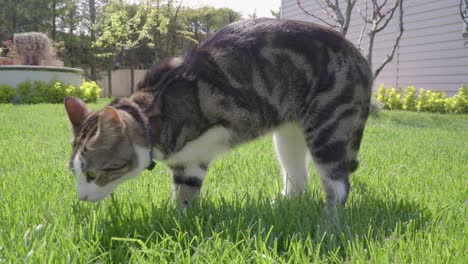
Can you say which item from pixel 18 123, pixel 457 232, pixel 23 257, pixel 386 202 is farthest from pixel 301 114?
pixel 18 123

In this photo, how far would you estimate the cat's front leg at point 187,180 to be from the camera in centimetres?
249

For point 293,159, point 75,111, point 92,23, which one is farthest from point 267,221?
point 92,23

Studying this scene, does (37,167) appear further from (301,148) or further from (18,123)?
(18,123)

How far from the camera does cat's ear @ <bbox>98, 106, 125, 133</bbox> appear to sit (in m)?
1.88

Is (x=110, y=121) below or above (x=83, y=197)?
above

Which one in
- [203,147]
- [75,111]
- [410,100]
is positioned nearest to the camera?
[75,111]

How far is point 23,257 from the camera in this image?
1382mm

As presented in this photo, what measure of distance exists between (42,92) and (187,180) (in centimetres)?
1102

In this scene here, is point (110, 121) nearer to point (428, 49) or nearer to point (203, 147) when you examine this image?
point (203, 147)

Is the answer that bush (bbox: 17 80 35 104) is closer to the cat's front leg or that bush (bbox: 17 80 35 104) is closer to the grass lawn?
the grass lawn

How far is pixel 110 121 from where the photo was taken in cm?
193

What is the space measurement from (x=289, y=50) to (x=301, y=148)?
76 cm

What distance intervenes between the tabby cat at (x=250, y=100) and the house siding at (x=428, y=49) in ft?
29.0

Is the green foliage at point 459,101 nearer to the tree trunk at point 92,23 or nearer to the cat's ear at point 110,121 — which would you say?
the cat's ear at point 110,121
